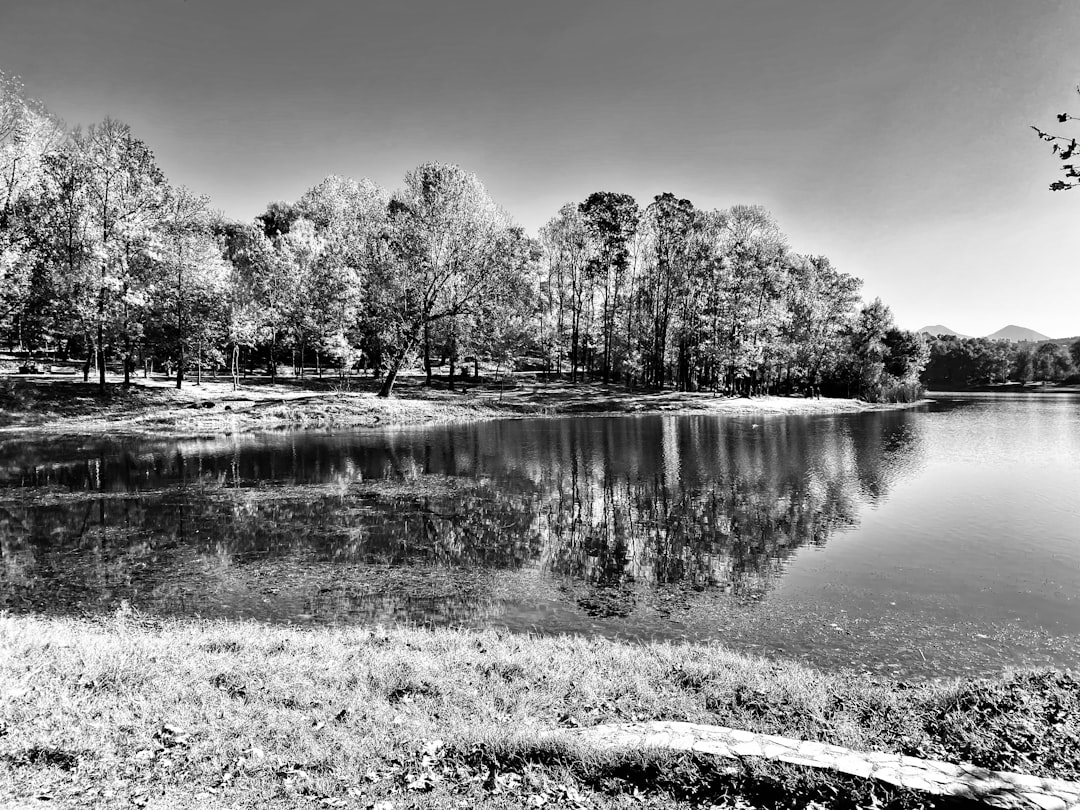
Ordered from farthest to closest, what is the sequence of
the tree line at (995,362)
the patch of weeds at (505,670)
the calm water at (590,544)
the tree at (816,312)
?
1. the tree line at (995,362)
2. the tree at (816,312)
3. the calm water at (590,544)
4. the patch of weeds at (505,670)

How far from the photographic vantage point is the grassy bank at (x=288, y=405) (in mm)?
34219

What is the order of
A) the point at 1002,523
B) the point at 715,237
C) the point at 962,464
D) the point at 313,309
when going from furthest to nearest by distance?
the point at 715,237, the point at 313,309, the point at 962,464, the point at 1002,523

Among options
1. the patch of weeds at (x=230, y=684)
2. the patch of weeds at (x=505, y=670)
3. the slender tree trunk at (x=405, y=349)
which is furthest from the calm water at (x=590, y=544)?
the slender tree trunk at (x=405, y=349)

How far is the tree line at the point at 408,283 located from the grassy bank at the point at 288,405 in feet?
10.5

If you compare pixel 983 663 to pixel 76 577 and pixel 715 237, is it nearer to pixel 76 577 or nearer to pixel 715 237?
pixel 76 577

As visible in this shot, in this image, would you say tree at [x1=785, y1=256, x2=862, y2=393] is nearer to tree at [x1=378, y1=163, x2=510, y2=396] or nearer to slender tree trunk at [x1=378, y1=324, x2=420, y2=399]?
tree at [x1=378, y1=163, x2=510, y2=396]

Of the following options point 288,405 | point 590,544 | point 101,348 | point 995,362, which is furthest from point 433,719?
point 995,362

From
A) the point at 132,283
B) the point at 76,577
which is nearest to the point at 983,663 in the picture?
the point at 76,577

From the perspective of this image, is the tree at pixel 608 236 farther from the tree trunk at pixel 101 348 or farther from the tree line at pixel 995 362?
the tree line at pixel 995 362

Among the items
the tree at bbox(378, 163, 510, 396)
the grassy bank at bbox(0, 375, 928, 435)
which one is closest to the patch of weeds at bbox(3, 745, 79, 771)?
the grassy bank at bbox(0, 375, 928, 435)

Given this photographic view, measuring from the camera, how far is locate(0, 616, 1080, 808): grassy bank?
4.70 meters

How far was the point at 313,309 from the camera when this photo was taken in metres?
46.8

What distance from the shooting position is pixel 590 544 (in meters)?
13.8

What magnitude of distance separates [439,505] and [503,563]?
230 inches
